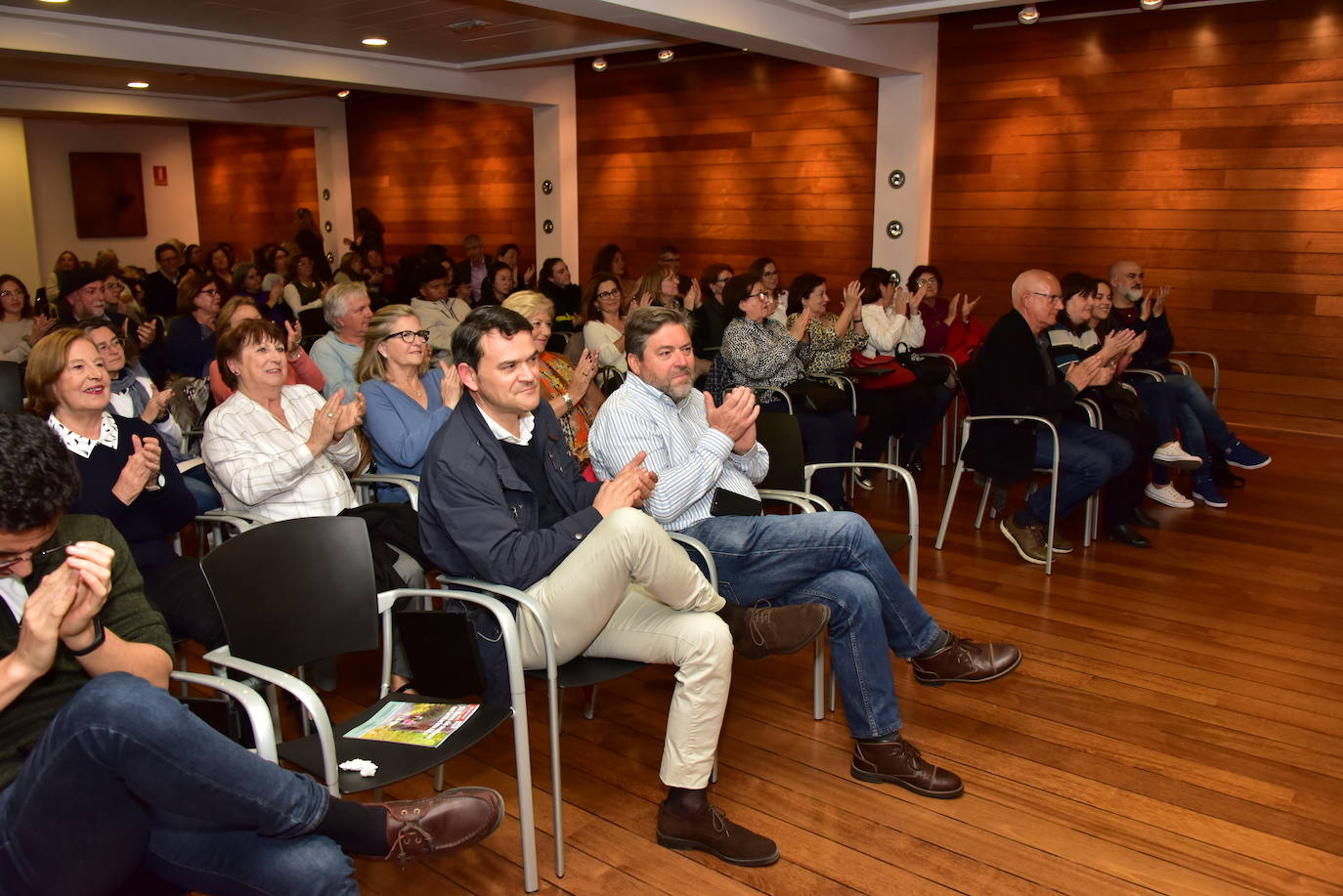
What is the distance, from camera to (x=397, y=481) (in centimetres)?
334

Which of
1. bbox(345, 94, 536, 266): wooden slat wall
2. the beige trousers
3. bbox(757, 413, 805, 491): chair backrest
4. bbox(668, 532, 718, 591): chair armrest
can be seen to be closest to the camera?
the beige trousers

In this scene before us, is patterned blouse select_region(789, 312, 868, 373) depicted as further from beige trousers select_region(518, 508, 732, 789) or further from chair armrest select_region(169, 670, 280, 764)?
chair armrest select_region(169, 670, 280, 764)

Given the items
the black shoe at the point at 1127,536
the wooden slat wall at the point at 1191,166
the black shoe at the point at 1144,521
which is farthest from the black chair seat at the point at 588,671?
the wooden slat wall at the point at 1191,166

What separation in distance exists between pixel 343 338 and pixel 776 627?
256cm

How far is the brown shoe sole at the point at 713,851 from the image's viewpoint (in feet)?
7.80

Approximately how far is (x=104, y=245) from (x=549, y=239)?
7809 mm

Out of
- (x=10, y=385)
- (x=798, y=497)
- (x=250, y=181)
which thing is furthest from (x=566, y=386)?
(x=250, y=181)

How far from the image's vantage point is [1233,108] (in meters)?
6.76

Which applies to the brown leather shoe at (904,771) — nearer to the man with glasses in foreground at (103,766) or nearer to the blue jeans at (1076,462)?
the man with glasses in foreground at (103,766)

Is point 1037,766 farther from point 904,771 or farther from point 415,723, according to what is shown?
point 415,723

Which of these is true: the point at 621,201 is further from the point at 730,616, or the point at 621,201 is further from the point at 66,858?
the point at 66,858

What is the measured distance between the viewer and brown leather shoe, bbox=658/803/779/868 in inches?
94.0

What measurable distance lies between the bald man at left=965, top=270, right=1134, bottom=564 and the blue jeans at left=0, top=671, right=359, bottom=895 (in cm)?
338

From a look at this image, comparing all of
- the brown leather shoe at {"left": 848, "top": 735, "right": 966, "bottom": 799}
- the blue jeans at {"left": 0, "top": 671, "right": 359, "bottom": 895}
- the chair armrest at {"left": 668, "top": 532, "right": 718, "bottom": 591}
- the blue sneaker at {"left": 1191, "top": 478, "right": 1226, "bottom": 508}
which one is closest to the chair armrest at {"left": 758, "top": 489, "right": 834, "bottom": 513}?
the chair armrest at {"left": 668, "top": 532, "right": 718, "bottom": 591}
